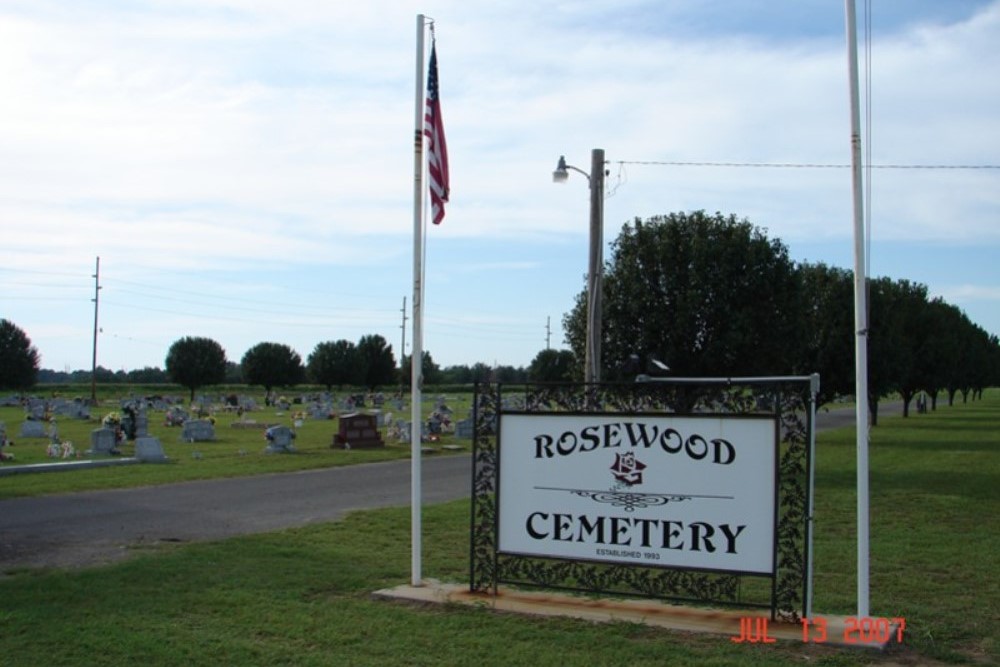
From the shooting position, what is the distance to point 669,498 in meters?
7.68

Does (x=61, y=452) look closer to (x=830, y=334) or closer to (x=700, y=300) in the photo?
(x=700, y=300)

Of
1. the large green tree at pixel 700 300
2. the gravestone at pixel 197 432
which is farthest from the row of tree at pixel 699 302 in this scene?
the gravestone at pixel 197 432

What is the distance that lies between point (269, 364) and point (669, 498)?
75.4 m

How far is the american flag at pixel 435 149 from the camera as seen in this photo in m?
8.84

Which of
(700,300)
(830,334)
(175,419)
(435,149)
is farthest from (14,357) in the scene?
(435,149)

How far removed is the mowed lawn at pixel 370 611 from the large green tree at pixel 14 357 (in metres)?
67.5

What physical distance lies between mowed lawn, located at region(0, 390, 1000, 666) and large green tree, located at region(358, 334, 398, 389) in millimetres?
70409

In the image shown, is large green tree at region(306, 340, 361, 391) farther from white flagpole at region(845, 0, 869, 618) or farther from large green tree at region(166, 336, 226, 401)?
white flagpole at region(845, 0, 869, 618)

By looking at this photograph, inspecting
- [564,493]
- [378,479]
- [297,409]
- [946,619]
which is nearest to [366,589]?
[564,493]

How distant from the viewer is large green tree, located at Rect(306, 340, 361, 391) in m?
82.8

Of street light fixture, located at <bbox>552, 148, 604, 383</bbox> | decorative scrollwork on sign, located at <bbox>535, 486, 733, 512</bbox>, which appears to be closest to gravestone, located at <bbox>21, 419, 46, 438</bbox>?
street light fixture, located at <bbox>552, 148, 604, 383</bbox>

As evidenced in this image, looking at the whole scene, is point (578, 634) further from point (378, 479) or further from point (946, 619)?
point (378, 479)

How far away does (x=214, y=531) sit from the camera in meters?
12.6

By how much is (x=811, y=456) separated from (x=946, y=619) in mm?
2124
